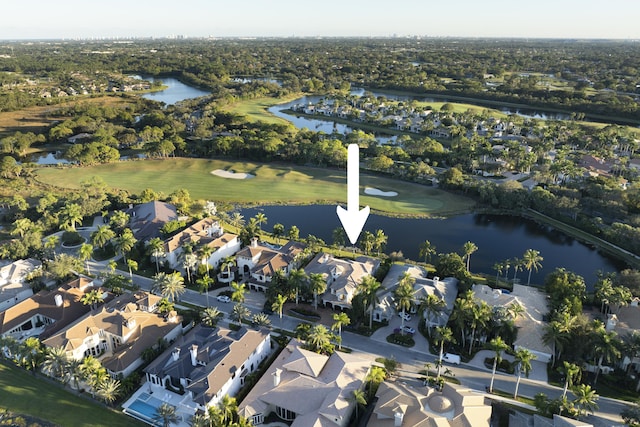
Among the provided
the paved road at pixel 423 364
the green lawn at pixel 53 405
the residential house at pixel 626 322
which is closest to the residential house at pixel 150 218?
the paved road at pixel 423 364

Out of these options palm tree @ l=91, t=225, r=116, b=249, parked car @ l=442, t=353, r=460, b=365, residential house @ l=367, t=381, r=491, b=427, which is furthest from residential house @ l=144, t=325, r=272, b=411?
palm tree @ l=91, t=225, r=116, b=249

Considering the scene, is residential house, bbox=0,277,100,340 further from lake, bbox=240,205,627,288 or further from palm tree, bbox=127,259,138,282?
lake, bbox=240,205,627,288

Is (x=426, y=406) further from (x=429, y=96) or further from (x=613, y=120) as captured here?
(x=429, y=96)

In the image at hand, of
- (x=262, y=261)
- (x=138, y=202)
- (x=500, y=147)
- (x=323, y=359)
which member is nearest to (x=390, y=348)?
(x=323, y=359)

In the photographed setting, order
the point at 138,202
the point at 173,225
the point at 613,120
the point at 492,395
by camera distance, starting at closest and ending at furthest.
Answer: the point at 492,395 → the point at 173,225 → the point at 138,202 → the point at 613,120

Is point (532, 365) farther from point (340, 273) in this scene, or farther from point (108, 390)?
point (108, 390)

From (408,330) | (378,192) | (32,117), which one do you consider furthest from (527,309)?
(32,117)
